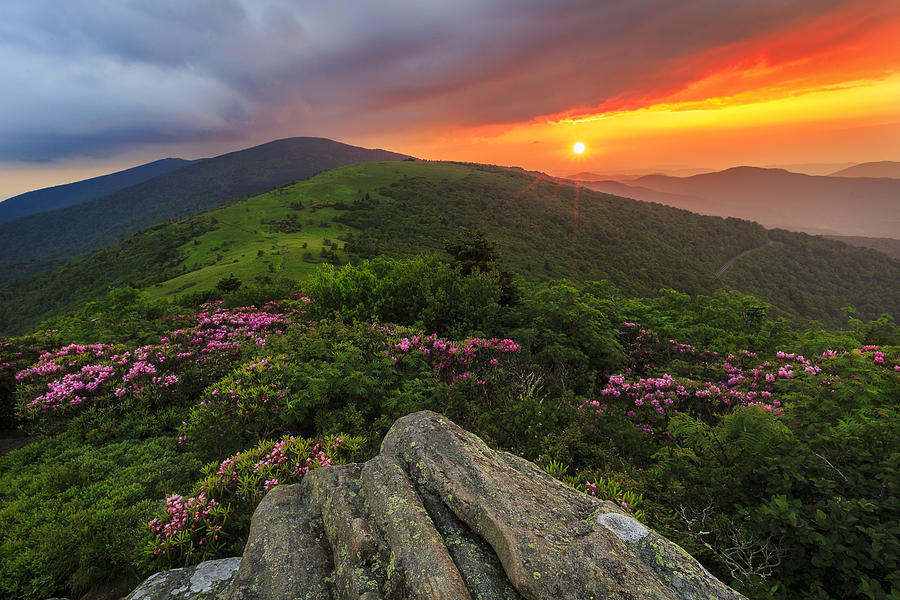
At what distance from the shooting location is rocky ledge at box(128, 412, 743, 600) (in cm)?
229

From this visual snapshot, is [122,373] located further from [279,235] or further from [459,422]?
[279,235]

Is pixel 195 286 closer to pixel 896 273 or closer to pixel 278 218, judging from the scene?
pixel 278 218

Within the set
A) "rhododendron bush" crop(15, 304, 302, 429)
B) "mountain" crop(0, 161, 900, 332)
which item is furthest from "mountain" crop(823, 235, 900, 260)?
"rhododendron bush" crop(15, 304, 302, 429)

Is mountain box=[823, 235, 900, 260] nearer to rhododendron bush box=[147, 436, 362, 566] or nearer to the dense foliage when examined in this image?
the dense foliage

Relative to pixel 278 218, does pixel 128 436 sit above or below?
below

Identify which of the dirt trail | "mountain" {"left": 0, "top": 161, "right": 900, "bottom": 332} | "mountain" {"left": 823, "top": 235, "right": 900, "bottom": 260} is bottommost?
"mountain" {"left": 823, "top": 235, "right": 900, "bottom": 260}

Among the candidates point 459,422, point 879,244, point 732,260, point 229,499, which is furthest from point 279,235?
point 879,244

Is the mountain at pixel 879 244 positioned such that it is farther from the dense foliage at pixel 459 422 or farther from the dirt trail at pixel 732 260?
the dense foliage at pixel 459 422

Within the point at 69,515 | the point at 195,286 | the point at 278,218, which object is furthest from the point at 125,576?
the point at 278,218

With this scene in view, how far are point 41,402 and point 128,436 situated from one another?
197 centimetres

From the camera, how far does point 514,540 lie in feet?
8.02

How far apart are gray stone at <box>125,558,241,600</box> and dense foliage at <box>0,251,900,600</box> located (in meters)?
0.41

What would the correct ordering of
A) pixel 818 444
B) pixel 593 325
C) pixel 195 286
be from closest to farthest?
1. pixel 818 444
2. pixel 593 325
3. pixel 195 286

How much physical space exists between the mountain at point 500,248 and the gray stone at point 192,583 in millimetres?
42127
